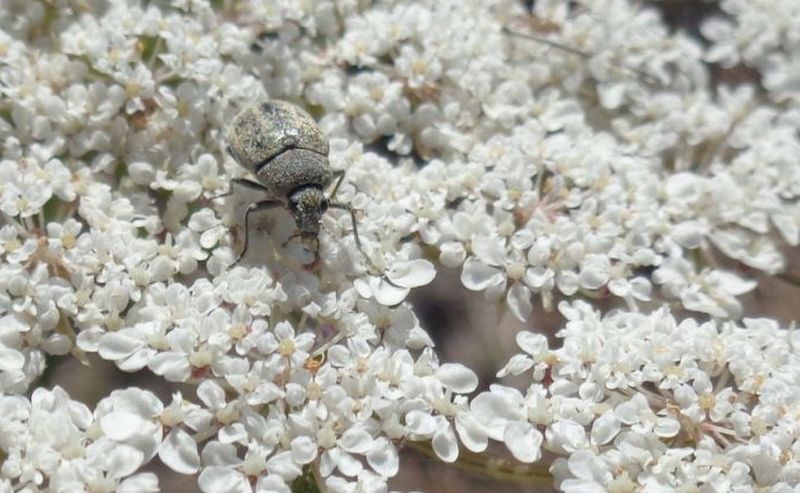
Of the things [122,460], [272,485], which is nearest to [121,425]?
[122,460]

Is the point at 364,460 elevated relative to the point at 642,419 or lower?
lower

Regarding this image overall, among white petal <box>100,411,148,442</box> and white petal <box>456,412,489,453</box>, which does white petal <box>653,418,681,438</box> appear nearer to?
white petal <box>456,412,489,453</box>

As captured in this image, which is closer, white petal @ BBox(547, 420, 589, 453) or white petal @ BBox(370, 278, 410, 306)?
white petal @ BBox(547, 420, 589, 453)

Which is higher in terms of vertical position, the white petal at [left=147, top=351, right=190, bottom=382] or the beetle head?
the beetle head

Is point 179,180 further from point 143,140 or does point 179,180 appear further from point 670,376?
point 670,376

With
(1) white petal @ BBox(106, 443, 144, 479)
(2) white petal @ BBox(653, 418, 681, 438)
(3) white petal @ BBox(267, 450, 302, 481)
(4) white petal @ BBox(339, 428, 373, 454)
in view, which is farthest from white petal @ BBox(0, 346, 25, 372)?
(2) white petal @ BBox(653, 418, 681, 438)

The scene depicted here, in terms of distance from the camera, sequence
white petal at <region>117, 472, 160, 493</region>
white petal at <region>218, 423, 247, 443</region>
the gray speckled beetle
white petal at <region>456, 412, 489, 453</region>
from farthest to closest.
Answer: the gray speckled beetle < white petal at <region>456, 412, 489, 453</region> < white petal at <region>218, 423, 247, 443</region> < white petal at <region>117, 472, 160, 493</region>

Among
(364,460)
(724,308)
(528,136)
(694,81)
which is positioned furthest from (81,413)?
(694,81)

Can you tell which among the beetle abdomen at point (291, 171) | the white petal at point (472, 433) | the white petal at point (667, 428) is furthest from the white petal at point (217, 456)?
the white petal at point (667, 428)
